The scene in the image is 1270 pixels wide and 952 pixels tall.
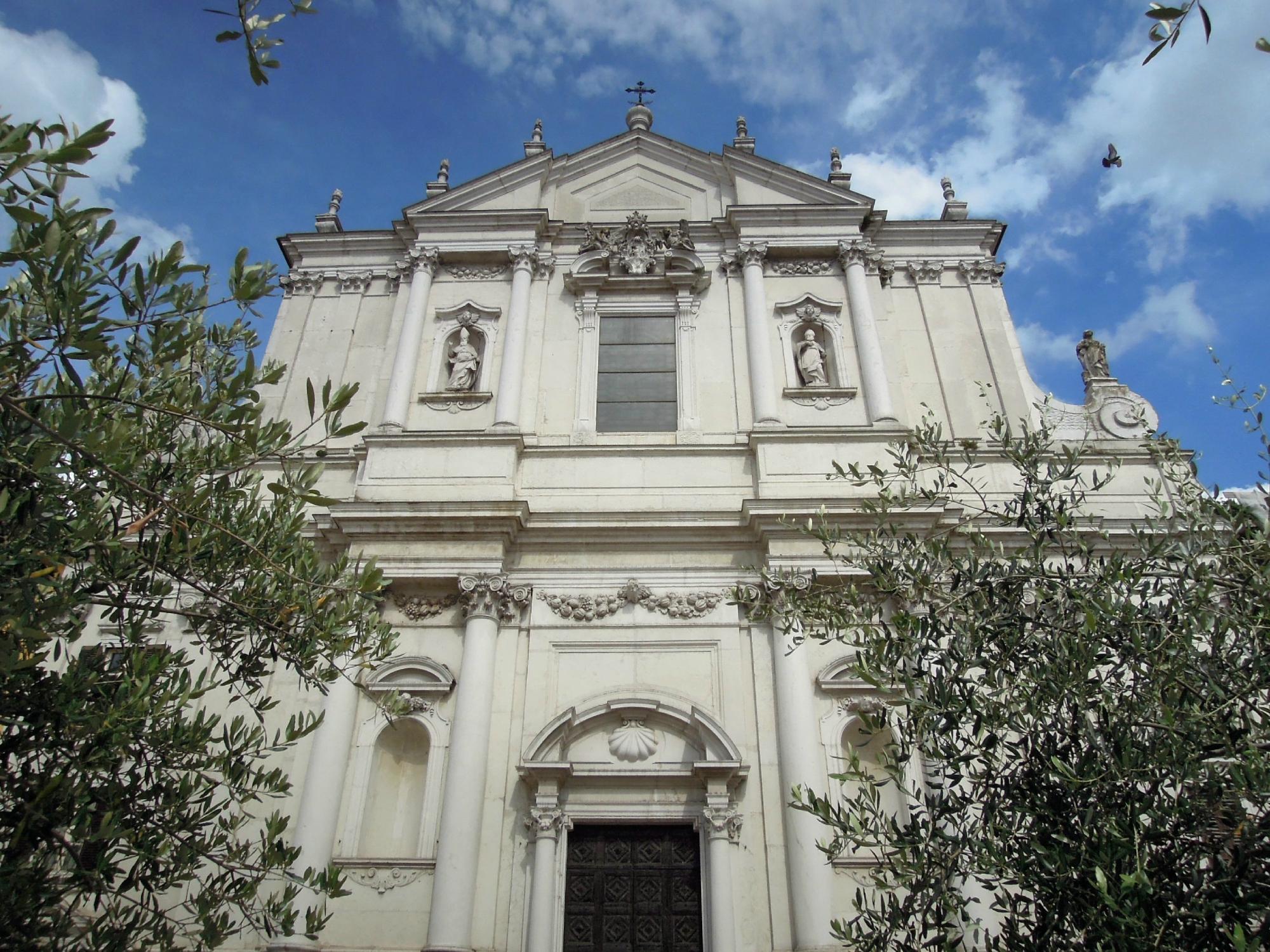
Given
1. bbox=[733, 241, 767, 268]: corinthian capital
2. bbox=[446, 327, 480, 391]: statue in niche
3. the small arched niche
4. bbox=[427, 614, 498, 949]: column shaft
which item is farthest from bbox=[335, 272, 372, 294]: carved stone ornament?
the small arched niche

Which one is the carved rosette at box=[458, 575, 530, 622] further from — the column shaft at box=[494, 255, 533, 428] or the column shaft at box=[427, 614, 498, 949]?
the column shaft at box=[494, 255, 533, 428]

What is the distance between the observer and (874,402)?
41.0ft

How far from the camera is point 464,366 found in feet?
43.5

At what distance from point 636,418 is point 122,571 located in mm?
7929

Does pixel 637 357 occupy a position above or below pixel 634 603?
above

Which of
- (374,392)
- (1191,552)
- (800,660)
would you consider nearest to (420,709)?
(800,660)

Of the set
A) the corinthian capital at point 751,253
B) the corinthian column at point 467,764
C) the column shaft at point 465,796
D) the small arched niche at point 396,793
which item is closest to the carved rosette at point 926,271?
the corinthian capital at point 751,253

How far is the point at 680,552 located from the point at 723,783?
9.29ft

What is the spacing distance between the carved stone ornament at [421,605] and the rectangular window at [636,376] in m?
3.29

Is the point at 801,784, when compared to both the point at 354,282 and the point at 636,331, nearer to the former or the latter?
the point at 636,331

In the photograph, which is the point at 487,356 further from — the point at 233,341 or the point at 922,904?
the point at 922,904

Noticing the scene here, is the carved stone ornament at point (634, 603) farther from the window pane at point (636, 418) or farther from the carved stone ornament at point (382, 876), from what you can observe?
the carved stone ornament at point (382, 876)

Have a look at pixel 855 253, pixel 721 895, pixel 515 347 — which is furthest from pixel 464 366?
pixel 721 895

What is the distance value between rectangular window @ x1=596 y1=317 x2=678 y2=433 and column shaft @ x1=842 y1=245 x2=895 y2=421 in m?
2.65
